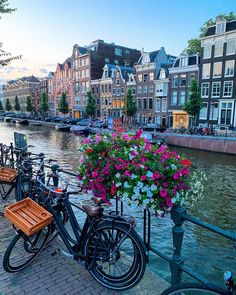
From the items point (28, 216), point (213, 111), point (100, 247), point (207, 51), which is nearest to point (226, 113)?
point (213, 111)

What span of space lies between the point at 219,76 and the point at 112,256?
33071 mm

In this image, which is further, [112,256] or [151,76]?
[151,76]

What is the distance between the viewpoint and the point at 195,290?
1.96m

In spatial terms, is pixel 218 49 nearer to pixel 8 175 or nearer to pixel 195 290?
pixel 8 175

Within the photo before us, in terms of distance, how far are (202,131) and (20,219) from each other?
27.0 metres

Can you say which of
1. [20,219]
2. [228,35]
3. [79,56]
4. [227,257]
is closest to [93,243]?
[20,219]

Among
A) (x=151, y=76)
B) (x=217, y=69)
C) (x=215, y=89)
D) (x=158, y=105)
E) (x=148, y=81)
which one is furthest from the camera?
(x=148, y=81)

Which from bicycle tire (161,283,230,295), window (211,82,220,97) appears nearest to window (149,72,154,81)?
window (211,82,220,97)

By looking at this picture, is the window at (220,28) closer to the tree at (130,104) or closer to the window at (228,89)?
the window at (228,89)

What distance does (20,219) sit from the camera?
309cm

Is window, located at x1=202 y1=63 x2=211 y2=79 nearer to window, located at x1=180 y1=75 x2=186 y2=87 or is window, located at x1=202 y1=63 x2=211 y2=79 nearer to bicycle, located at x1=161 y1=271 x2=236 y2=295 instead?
window, located at x1=180 y1=75 x2=186 y2=87

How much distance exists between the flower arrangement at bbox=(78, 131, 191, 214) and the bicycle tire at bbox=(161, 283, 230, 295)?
690mm

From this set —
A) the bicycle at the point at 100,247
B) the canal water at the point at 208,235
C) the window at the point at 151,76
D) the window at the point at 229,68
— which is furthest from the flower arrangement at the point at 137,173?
the window at the point at 151,76

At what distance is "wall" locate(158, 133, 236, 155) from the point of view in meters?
22.8
